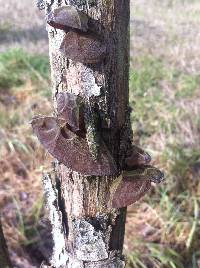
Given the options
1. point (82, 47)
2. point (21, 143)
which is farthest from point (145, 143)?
point (82, 47)

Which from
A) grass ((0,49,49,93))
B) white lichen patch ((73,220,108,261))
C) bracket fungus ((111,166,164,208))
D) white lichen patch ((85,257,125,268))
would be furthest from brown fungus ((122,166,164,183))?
grass ((0,49,49,93))

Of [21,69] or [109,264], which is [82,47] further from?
[21,69]

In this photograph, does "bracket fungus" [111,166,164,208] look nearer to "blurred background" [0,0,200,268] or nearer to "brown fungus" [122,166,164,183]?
"brown fungus" [122,166,164,183]

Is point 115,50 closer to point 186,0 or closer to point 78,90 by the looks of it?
point 78,90

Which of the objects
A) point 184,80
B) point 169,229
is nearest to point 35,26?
point 184,80

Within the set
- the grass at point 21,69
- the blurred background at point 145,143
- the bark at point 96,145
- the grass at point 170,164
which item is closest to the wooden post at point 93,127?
the bark at point 96,145

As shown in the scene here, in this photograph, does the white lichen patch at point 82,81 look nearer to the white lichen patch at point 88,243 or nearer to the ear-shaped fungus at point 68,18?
the ear-shaped fungus at point 68,18
